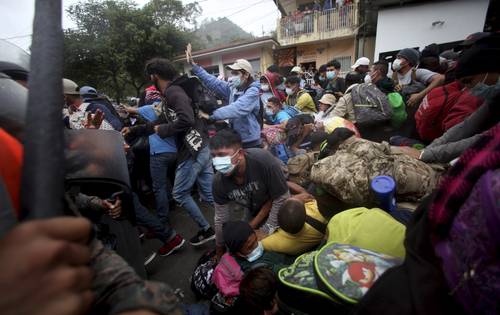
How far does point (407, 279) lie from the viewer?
75 centimetres

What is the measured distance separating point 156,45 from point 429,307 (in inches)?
769

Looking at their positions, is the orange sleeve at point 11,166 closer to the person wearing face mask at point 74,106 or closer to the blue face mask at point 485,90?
the blue face mask at point 485,90

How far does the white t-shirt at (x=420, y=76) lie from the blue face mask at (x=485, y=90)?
1.94 m

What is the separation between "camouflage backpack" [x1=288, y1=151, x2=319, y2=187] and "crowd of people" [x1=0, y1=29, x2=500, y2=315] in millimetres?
17

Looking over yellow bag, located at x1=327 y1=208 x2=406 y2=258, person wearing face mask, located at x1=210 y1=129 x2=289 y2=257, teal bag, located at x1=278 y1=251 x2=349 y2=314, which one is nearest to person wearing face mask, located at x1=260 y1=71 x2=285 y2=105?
person wearing face mask, located at x1=210 y1=129 x2=289 y2=257

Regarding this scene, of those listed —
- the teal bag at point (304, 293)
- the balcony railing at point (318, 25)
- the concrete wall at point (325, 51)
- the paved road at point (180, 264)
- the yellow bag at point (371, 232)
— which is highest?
the balcony railing at point (318, 25)

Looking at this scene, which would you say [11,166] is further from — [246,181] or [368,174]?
[368,174]

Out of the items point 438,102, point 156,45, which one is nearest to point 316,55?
point 156,45

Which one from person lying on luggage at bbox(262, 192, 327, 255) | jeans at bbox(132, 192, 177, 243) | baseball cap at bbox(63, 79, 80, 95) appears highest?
baseball cap at bbox(63, 79, 80, 95)

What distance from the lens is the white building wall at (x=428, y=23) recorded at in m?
10.8

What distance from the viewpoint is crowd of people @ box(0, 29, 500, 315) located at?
0.57 m

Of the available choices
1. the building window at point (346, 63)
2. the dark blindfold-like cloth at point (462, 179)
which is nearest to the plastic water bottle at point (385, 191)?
the dark blindfold-like cloth at point (462, 179)

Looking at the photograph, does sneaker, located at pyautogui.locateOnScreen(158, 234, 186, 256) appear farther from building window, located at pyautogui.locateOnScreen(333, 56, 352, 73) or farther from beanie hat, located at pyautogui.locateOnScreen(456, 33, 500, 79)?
building window, located at pyautogui.locateOnScreen(333, 56, 352, 73)

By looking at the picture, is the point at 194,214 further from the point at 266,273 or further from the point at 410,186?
the point at 410,186
